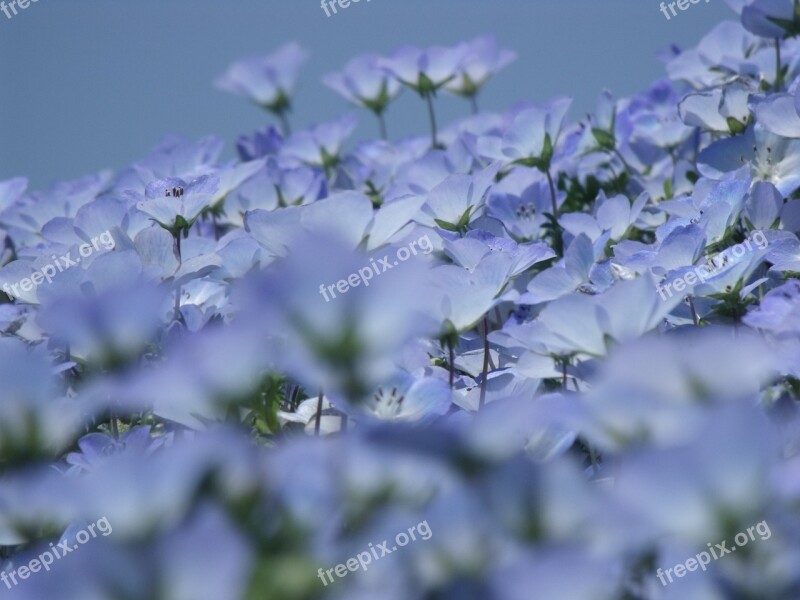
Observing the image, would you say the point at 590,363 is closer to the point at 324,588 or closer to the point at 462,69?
the point at 324,588

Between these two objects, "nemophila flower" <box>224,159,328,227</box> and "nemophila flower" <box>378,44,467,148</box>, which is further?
"nemophila flower" <box>378,44,467,148</box>

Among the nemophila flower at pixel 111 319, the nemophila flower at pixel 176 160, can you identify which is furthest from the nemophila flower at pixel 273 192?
the nemophila flower at pixel 111 319

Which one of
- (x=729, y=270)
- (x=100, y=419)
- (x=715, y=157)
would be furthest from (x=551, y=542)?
(x=715, y=157)

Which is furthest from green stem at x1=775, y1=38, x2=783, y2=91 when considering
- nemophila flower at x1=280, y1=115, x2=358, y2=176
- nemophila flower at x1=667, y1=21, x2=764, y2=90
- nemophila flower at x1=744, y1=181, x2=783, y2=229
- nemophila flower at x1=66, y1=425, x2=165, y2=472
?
nemophila flower at x1=66, y1=425, x2=165, y2=472

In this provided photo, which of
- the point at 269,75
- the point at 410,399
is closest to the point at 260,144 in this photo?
the point at 269,75

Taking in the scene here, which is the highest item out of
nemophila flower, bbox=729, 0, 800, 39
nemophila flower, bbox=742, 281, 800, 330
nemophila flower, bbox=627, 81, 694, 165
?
nemophila flower, bbox=742, 281, 800, 330

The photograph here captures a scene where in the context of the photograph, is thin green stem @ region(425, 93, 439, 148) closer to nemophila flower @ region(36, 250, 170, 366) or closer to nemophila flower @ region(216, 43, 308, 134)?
nemophila flower @ region(216, 43, 308, 134)
